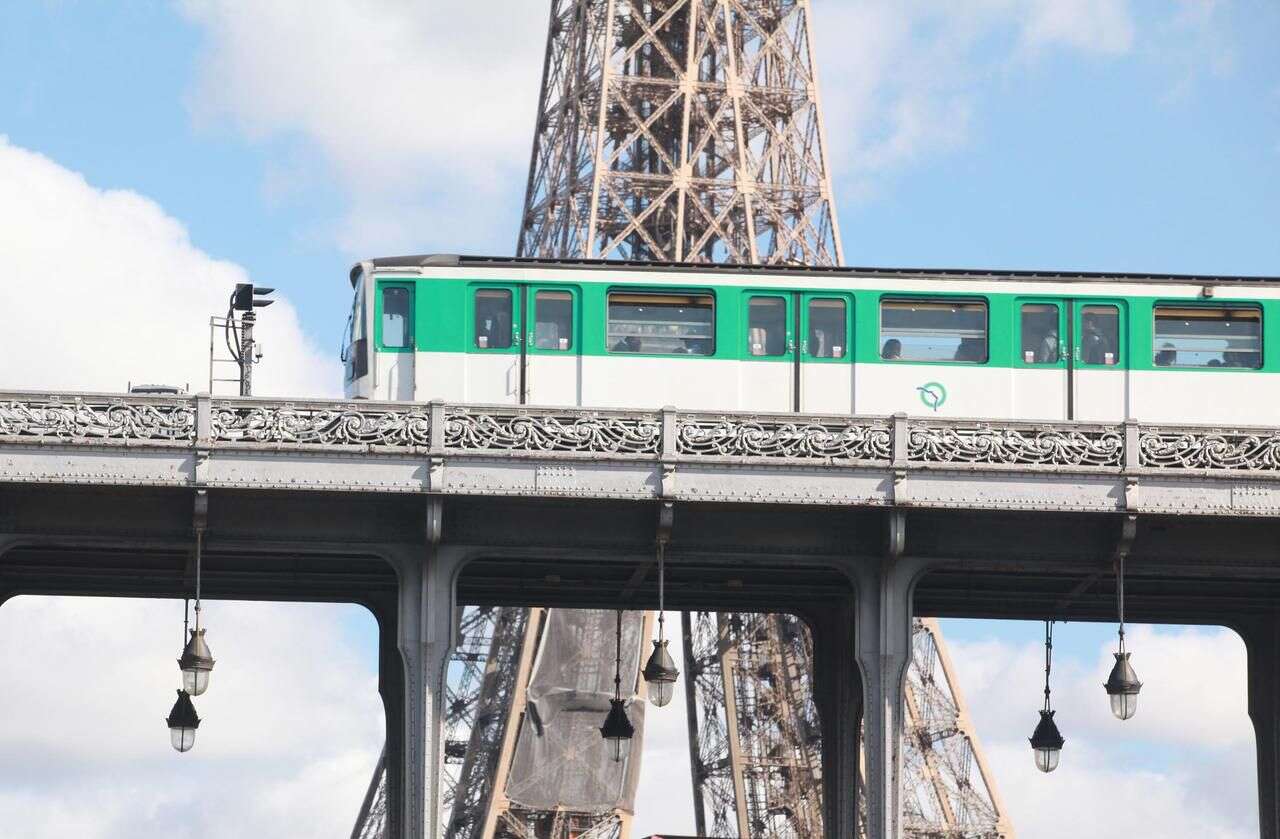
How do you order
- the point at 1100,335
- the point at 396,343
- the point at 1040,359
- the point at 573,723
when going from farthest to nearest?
the point at 573,723 < the point at 1100,335 < the point at 1040,359 < the point at 396,343

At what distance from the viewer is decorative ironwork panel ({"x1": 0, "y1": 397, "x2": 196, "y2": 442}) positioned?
156 ft

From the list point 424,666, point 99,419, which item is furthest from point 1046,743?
point 99,419

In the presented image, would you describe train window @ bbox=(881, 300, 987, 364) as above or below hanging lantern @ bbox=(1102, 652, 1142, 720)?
above

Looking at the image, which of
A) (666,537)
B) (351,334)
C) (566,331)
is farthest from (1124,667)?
(351,334)

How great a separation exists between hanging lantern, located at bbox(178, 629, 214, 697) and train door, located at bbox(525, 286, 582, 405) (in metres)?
7.51

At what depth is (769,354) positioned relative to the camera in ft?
174

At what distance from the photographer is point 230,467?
47.8m

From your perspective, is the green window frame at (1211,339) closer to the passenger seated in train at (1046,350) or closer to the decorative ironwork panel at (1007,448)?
the passenger seated in train at (1046,350)

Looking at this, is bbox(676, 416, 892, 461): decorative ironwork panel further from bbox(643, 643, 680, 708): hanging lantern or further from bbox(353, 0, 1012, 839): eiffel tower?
bbox(353, 0, 1012, 839): eiffel tower

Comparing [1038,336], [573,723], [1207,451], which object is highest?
[1038,336]

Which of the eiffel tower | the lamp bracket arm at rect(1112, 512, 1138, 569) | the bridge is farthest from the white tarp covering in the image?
the lamp bracket arm at rect(1112, 512, 1138, 569)

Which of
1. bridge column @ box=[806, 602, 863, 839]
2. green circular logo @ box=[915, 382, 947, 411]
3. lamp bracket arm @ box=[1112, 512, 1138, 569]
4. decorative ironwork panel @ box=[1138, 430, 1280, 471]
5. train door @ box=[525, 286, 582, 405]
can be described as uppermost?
train door @ box=[525, 286, 582, 405]

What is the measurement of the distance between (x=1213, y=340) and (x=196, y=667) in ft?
56.1

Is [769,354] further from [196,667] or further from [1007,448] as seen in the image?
[196,667]
